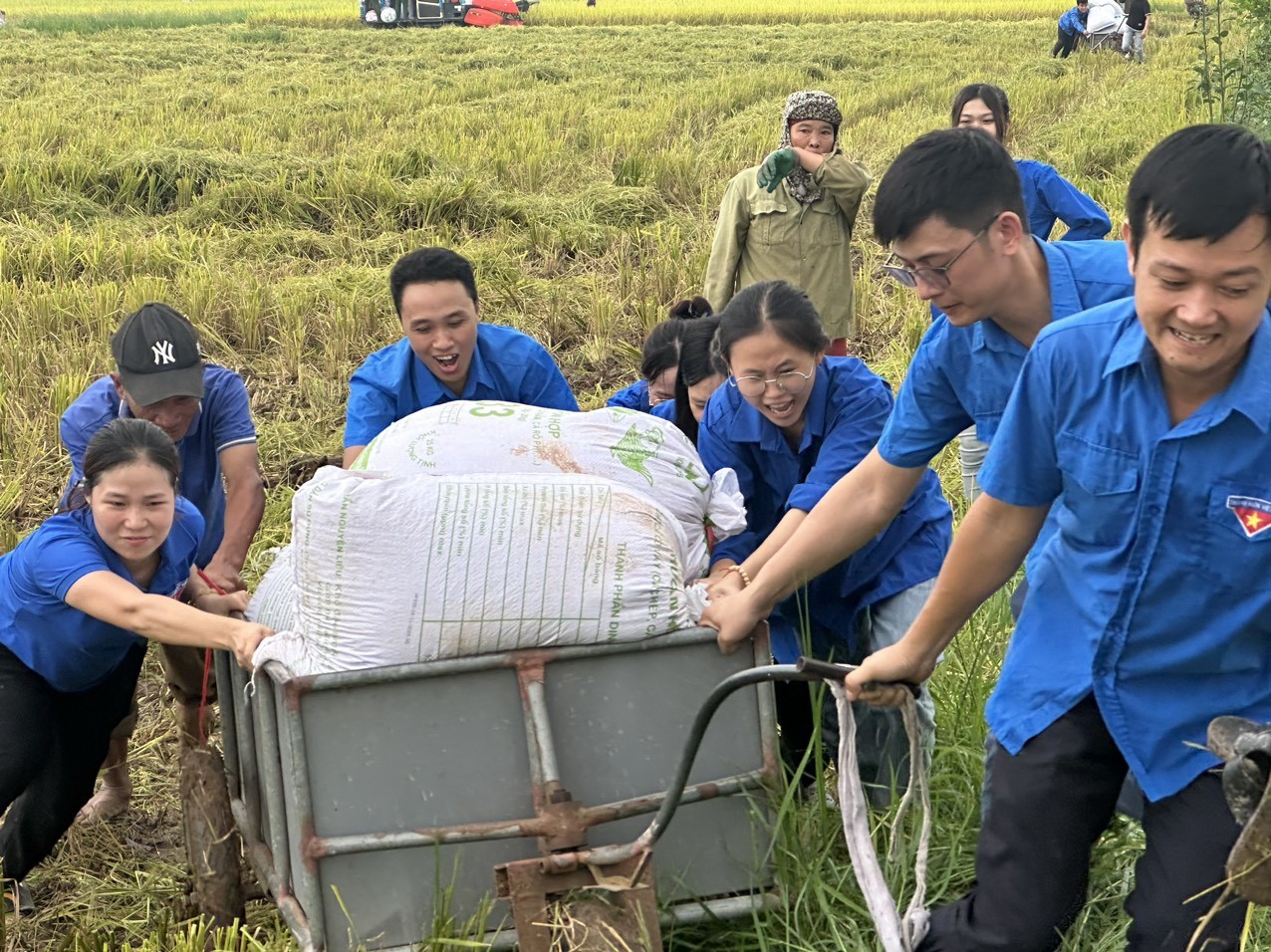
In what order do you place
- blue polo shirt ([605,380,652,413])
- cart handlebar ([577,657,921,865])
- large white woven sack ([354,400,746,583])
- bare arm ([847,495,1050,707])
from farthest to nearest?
blue polo shirt ([605,380,652,413]), large white woven sack ([354,400,746,583]), cart handlebar ([577,657,921,865]), bare arm ([847,495,1050,707])

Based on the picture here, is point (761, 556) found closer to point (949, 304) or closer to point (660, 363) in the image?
point (949, 304)

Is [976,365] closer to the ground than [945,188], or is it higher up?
closer to the ground

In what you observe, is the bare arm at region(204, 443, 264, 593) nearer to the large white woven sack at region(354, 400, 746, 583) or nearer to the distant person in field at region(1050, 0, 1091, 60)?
the large white woven sack at region(354, 400, 746, 583)

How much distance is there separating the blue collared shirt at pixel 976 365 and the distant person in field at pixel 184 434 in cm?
177

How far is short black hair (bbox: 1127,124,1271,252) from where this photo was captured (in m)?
1.74

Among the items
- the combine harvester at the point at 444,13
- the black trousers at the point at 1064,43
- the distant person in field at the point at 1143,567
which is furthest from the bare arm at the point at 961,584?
the combine harvester at the point at 444,13

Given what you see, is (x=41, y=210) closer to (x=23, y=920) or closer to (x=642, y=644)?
(x=23, y=920)

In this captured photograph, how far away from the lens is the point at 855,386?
306 centimetres

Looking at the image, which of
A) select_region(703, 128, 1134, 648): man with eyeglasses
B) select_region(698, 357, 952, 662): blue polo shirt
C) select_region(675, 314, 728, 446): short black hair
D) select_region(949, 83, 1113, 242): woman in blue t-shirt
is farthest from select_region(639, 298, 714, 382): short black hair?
select_region(703, 128, 1134, 648): man with eyeglasses

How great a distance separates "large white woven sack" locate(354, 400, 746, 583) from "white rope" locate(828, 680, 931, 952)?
23.7 inches

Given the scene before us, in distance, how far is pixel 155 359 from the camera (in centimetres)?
359

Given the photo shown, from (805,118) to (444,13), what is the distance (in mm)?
27269

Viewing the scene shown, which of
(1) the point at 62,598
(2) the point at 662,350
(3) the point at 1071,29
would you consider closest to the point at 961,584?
(1) the point at 62,598

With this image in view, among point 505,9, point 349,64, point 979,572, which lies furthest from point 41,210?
point 505,9
